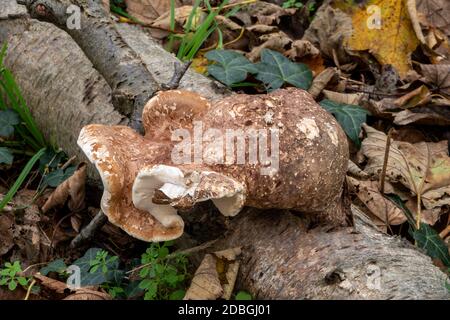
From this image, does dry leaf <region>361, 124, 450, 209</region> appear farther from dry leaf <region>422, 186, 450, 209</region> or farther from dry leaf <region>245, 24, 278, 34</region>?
dry leaf <region>245, 24, 278, 34</region>

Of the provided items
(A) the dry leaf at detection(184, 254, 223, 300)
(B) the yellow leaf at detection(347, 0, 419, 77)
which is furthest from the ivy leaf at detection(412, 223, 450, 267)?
(B) the yellow leaf at detection(347, 0, 419, 77)

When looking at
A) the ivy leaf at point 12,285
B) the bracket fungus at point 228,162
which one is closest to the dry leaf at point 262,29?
the bracket fungus at point 228,162

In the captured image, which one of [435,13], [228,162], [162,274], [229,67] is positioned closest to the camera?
[228,162]

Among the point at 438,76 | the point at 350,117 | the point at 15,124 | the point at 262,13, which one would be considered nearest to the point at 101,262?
the point at 15,124

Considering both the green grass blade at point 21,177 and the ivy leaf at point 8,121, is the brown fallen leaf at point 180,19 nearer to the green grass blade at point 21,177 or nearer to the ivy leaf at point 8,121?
the ivy leaf at point 8,121

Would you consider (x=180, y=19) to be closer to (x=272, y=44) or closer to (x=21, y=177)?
(x=272, y=44)
